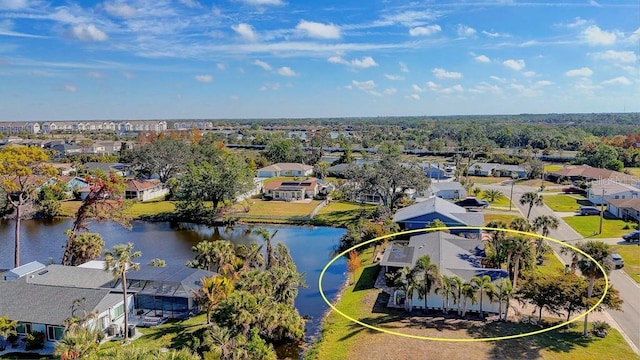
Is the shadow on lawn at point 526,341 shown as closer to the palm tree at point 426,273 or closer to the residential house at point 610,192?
the palm tree at point 426,273

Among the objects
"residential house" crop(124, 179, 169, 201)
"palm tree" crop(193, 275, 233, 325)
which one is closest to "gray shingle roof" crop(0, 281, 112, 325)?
"palm tree" crop(193, 275, 233, 325)

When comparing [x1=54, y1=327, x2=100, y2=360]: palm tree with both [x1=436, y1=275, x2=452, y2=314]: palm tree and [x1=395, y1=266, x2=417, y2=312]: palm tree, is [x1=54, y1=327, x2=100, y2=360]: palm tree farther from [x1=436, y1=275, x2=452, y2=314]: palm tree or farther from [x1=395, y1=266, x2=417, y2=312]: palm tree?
[x1=436, y1=275, x2=452, y2=314]: palm tree

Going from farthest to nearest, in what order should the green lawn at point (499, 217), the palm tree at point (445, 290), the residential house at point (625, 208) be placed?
the green lawn at point (499, 217) → the residential house at point (625, 208) → the palm tree at point (445, 290)

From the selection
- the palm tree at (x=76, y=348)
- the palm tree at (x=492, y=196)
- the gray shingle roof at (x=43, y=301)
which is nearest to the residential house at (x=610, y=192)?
the palm tree at (x=492, y=196)

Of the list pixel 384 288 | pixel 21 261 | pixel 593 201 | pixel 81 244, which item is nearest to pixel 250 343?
pixel 384 288

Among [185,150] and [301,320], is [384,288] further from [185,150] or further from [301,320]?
[185,150]

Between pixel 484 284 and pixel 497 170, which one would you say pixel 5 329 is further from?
pixel 497 170

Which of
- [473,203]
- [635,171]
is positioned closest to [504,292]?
[473,203]
